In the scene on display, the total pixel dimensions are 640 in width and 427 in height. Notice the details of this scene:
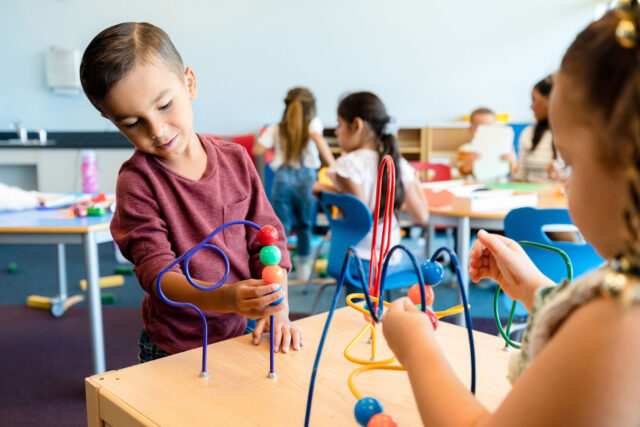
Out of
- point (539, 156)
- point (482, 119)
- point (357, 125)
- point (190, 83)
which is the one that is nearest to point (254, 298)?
point (190, 83)

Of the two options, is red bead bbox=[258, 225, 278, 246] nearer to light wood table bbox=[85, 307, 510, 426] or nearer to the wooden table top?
light wood table bbox=[85, 307, 510, 426]

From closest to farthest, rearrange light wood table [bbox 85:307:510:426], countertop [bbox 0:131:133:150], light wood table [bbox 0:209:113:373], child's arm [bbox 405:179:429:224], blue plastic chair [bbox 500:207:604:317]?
light wood table [bbox 85:307:510:426] → blue plastic chair [bbox 500:207:604:317] → light wood table [bbox 0:209:113:373] → child's arm [bbox 405:179:429:224] → countertop [bbox 0:131:133:150]

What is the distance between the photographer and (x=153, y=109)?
1031 mm

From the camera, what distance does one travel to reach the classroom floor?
89.1 inches

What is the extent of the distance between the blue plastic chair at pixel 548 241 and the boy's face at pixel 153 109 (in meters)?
1.28

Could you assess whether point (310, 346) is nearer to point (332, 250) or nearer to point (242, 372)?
point (242, 372)

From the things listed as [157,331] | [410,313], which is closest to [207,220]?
[157,331]

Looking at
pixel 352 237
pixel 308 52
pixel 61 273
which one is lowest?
pixel 61 273

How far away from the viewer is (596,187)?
42 cm

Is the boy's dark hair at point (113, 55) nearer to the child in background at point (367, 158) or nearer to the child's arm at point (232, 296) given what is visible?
the child's arm at point (232, 296)

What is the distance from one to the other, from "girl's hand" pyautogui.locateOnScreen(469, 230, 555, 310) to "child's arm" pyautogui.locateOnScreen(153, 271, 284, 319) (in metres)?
0.31

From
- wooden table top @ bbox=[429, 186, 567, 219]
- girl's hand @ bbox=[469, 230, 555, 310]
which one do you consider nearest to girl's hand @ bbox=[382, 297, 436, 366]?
girl's hand @ bbox=[469, 230, 555, 310]

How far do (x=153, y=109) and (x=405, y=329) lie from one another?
680 mm

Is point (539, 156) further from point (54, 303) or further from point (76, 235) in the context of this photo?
point (54, 303)
